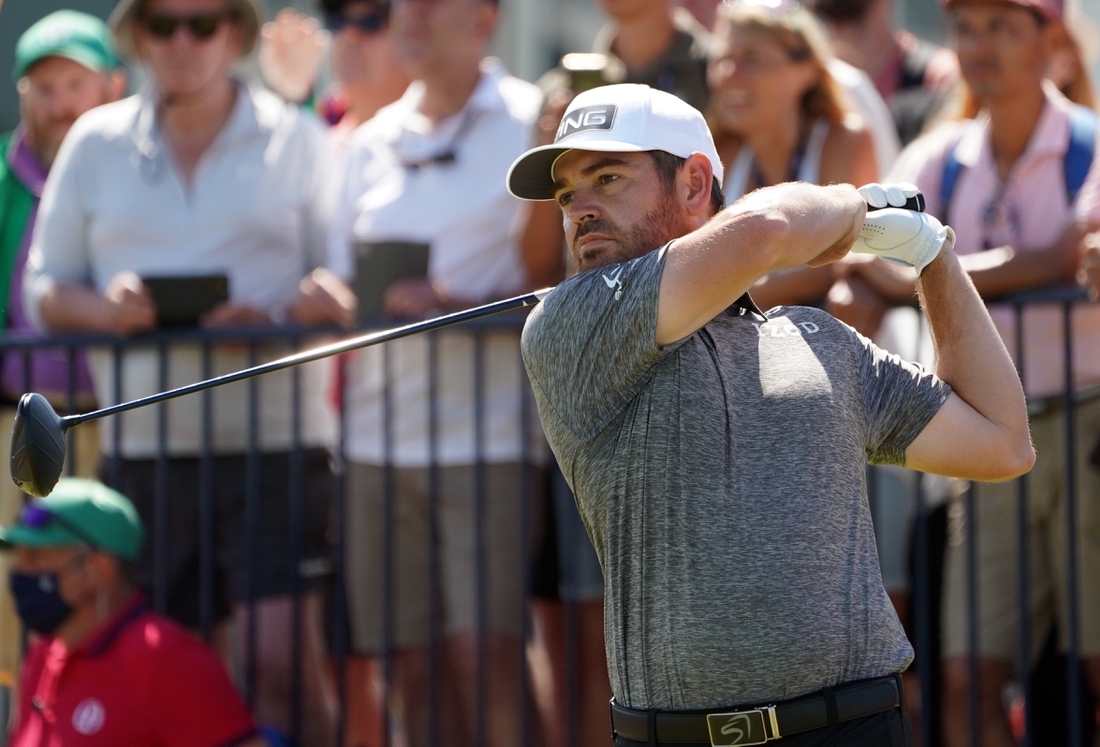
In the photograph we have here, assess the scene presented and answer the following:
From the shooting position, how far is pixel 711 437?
310cm

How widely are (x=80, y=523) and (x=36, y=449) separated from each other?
6.11 ft

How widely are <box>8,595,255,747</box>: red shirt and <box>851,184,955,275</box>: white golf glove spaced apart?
9.15 ft

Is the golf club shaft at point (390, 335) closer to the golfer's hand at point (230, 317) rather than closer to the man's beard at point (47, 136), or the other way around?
the golfer's hand at point (230, 317)

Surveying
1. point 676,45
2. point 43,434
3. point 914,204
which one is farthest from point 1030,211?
point 43,434

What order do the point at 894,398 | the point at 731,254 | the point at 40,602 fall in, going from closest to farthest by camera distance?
the point at 731,254 → the point at 894,398 → the point at 40,602

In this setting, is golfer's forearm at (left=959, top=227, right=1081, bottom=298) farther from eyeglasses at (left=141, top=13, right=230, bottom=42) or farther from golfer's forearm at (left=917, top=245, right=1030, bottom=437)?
eyeglasses at (left=141, top=13, right=230, bottom=42)

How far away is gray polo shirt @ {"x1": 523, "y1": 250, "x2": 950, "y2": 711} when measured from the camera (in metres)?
3.06

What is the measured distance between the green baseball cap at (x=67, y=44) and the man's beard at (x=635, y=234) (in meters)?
3.88

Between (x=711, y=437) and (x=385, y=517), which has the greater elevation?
(x=711, y=437)

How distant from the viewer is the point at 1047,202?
16.9 feet

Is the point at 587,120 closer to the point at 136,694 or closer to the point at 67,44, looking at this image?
the point at 136,694

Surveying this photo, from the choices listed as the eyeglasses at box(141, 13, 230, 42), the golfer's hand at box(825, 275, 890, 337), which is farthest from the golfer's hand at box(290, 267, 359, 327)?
the golfer's hand at box(825, 275, 890, 337)

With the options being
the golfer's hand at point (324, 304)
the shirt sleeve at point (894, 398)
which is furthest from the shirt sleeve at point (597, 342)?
the golfer's hand at point (324, 304)

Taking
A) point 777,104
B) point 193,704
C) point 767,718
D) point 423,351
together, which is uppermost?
point 777,104
